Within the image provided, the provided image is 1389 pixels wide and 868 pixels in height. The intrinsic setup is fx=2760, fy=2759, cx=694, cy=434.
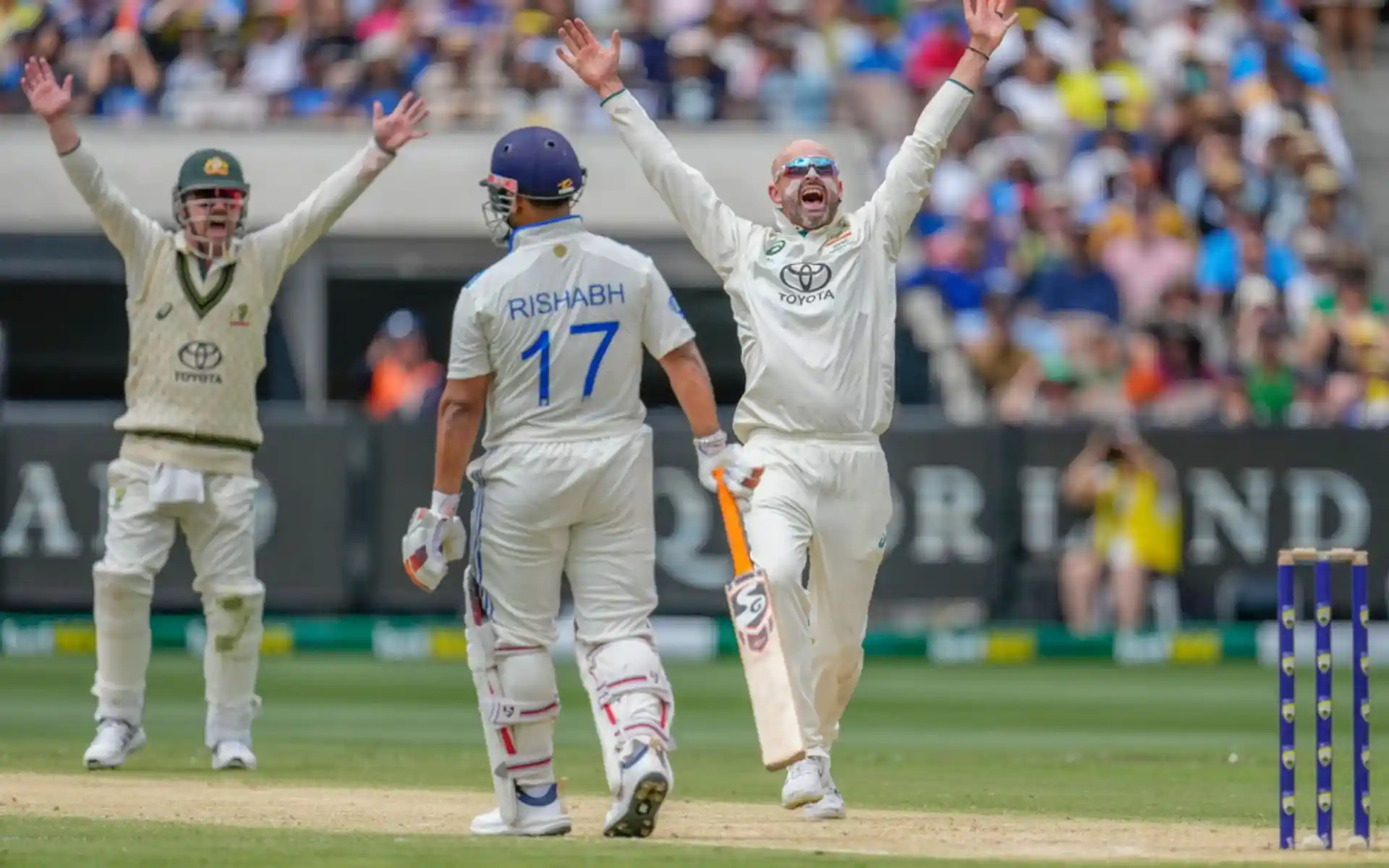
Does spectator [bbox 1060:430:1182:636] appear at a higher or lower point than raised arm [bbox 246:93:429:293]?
lower

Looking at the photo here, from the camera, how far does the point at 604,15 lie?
2066cm

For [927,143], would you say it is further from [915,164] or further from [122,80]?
[122,80]

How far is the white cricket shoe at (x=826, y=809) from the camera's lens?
8.48 meters

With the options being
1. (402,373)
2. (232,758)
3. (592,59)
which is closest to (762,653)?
(592,59)

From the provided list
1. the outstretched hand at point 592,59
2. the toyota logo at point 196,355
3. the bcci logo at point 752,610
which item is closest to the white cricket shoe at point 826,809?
the bcci logo at point 752,610

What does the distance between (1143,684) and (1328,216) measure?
231 inches

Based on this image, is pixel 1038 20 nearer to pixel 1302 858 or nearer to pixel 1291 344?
pixel 1291 344

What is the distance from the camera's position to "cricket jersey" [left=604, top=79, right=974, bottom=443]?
28.5 feet

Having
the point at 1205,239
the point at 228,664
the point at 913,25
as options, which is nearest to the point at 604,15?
the point at 913,25

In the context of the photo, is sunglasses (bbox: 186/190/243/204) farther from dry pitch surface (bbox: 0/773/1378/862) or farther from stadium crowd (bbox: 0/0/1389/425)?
stadium crowd (bbox: 0/0/1389/425)

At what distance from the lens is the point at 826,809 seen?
849 cm

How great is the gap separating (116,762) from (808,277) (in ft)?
10.9

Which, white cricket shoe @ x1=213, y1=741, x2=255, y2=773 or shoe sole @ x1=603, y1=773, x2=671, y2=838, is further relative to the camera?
white cricket shoe @ x1=213, y1=741, x2=255, y2=773

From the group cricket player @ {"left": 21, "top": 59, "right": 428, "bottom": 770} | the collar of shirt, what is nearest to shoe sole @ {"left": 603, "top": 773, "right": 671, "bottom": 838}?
the collar of shirt
